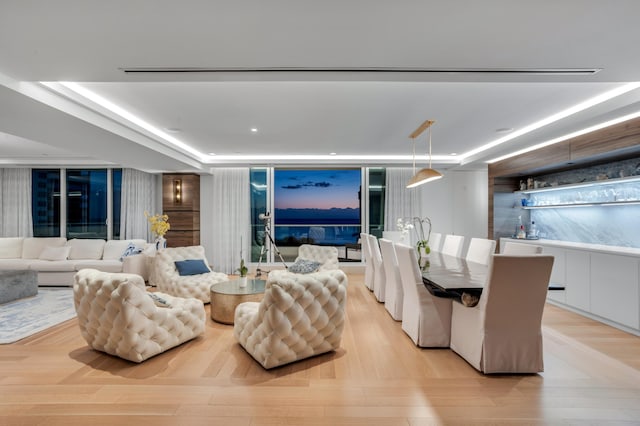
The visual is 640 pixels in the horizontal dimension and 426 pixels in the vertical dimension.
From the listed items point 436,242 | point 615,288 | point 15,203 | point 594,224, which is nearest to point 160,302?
point 436,242

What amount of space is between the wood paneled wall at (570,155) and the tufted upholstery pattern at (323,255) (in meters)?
3.03

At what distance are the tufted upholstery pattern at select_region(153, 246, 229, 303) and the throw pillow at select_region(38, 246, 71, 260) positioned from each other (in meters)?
2.59

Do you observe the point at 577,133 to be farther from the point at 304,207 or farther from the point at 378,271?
the point at 304,207

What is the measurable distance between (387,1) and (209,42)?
112cm

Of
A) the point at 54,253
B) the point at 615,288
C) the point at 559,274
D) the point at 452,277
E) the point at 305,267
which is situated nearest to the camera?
the point at 452,277

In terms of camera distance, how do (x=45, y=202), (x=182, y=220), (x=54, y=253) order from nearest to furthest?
(x=54, y=253) < (x=182, y=220) < (x=45, y=202)

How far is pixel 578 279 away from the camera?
4.17 meters

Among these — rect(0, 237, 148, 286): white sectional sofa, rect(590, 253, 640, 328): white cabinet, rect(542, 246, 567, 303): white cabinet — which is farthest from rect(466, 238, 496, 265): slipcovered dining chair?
rect(0, 237, 148, 286): white sectional sofa

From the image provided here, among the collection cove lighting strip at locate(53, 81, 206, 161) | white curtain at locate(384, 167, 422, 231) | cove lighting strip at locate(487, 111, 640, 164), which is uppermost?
cove lighting strip at locate(53, 81, 206, 161)

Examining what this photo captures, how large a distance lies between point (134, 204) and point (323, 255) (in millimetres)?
4773

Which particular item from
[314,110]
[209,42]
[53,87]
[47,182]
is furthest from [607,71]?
[47,182]

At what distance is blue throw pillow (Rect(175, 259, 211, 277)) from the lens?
4797 millimetres

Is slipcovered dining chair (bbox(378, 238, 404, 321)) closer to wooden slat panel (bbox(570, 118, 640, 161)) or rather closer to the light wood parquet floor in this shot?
the light wood parquet floor

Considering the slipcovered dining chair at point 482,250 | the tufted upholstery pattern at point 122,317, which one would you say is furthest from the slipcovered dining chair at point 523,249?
the tufted upholstery pattern at point 122,317
